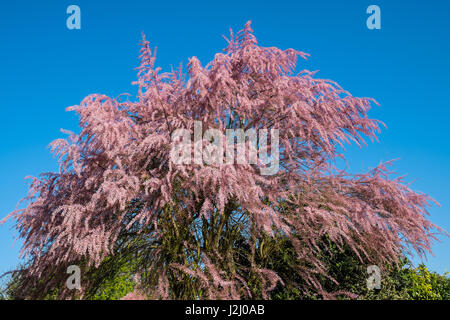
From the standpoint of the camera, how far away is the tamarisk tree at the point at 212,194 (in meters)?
6.53

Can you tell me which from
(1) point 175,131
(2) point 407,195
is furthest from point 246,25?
(2) point 407,195

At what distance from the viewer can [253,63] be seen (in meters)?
7.71

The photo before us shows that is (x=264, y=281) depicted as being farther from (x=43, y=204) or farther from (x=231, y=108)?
(x=43, y=204)

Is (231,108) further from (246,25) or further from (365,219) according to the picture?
(365,219)

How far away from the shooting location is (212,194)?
6750 millimetres

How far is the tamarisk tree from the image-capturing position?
653 centimetres

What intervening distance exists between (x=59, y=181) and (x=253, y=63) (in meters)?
4.21

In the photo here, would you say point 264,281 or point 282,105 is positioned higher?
point 282,105
